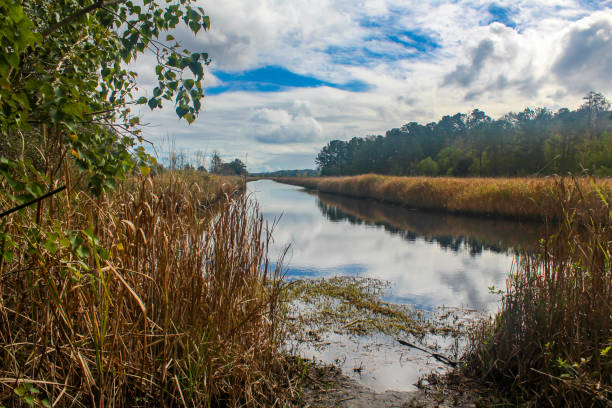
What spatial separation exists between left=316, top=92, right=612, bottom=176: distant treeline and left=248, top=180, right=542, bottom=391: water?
22.1 feet

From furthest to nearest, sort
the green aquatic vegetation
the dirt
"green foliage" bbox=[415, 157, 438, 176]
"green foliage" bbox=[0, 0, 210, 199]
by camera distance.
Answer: "green foliage" bbox=[415, 157, 438, 176] → the green aquatic vegetation → the dirt → "green foliage" bbox=[0, 0, 210, 199]

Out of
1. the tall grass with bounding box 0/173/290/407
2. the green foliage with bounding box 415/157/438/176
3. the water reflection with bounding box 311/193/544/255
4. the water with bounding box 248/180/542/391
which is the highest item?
the green foliage with bounding box 415/157/438/176

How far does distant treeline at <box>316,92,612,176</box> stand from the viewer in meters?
37.6

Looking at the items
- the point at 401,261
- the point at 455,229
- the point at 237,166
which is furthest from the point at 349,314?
the point at 455,229

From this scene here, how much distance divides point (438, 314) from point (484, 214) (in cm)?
1440

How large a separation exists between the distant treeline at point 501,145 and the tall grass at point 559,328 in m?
15.1

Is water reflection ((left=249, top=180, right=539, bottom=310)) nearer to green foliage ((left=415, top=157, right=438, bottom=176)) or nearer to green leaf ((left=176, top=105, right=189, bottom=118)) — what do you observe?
green leaf ((left=176, top=105, right=189, bottom=118))

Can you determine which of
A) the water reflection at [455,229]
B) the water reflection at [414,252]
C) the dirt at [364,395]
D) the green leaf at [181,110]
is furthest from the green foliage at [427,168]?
the green leaf at [181,110]

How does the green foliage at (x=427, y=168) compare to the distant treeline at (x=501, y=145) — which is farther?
the green foliage at (x=427, y=168)

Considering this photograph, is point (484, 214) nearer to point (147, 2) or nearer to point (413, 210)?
point (413, 210)

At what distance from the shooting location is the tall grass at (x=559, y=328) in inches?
110

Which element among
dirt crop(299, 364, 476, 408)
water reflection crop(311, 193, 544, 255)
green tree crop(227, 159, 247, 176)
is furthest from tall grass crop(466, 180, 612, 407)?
water reflection crop(311, 193, 544, 255)

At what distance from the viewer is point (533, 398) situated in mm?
2969

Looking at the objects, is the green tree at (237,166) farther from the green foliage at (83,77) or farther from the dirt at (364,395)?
the dirt at (364,395)
